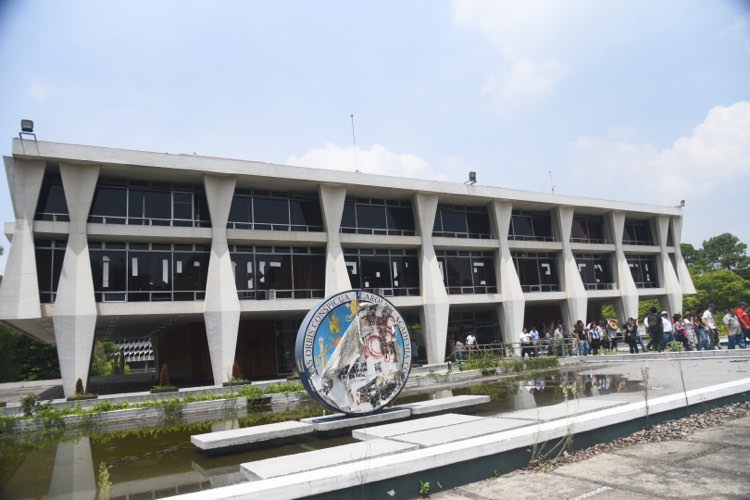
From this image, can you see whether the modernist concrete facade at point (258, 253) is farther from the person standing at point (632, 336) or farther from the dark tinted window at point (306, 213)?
the person standing at point (632, 336)

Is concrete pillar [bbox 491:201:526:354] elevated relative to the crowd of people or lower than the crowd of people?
elevated

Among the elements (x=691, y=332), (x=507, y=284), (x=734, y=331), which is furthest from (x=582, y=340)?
(x=507, y=284)

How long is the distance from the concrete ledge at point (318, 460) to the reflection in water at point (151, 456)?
0.94 meters

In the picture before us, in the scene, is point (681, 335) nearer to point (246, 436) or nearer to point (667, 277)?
point (246, 436)

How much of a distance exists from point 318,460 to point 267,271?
2181 centimetres

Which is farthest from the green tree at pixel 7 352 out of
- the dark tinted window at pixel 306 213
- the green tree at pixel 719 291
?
the green tree at pixel 719 291

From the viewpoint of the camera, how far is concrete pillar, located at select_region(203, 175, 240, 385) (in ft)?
79.9

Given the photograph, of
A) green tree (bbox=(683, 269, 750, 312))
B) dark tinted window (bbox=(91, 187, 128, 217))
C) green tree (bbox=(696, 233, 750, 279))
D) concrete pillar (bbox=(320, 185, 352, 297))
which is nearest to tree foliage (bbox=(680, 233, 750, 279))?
green tree (bbox=(696, 233, 750, 279))

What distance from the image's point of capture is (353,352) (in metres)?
10.2

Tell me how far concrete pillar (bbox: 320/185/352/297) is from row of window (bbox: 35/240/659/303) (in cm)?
135

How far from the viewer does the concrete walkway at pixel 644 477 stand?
500 cm

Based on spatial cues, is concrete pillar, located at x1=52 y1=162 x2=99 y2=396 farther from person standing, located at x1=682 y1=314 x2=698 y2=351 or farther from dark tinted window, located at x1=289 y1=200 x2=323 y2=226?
person standing, located at x1=682 y1=314 x2=698 y2=351

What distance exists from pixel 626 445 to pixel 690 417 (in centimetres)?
209

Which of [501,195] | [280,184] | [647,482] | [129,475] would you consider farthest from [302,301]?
[647,482]
